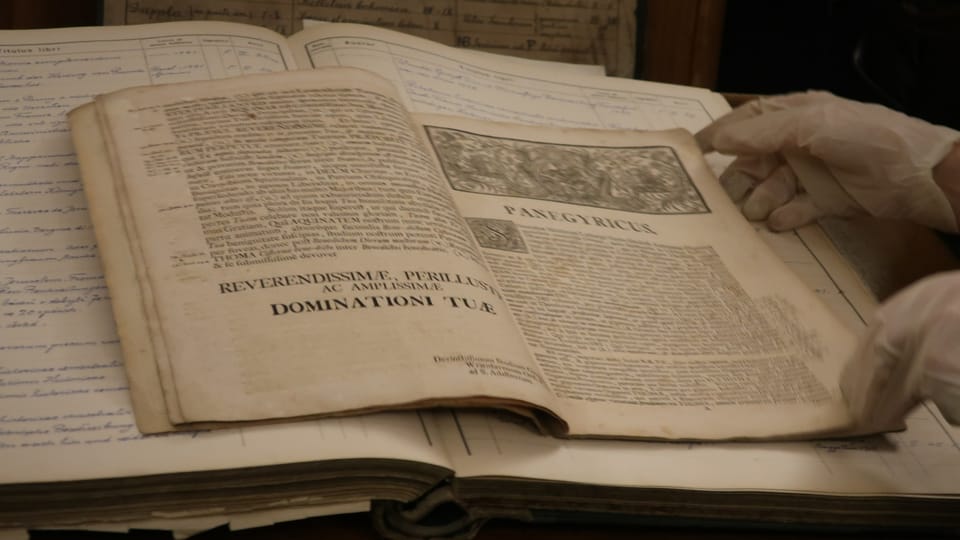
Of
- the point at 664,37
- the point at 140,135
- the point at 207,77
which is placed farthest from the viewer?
the point at 664,37

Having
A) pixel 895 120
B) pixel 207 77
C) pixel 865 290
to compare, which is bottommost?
pixel 865 290

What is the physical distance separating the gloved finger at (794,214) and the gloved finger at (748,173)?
1.2 inches

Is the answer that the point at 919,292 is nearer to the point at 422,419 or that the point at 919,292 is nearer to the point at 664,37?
the point at 422,419

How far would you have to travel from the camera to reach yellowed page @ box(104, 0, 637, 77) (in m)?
1.18

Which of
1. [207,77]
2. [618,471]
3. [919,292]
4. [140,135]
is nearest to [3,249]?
[140,135]

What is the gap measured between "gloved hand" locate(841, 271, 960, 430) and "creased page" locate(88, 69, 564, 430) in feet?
0.62

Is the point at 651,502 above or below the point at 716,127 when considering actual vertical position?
below

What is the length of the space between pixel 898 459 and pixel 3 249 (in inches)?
20.8

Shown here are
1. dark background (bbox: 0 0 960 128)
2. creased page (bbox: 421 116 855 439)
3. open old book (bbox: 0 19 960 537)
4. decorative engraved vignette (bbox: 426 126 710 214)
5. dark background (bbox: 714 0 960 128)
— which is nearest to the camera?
open old book (bbox: 0 19 960 537)

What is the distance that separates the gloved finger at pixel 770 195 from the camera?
0.87m

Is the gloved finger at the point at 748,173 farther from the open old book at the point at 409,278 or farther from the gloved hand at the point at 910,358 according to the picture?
the gloved hand at the point at 910,358

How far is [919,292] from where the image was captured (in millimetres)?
632

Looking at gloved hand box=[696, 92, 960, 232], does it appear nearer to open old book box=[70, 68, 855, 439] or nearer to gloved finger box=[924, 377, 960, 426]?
open old book box=[70, 68, 855, 439]

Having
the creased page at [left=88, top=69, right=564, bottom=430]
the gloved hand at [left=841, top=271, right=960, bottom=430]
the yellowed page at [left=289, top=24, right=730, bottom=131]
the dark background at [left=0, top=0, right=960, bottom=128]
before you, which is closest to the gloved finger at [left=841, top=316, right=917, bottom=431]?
the gloved hand at [left=841, top=271, right=960, bottom=430]
